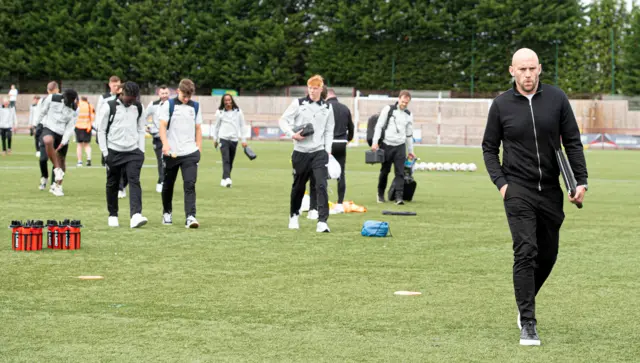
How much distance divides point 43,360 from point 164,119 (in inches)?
309

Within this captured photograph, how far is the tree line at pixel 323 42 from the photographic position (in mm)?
73312

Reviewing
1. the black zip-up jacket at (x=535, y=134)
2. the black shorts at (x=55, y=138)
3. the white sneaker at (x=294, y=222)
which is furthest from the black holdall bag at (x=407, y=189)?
the black zip-up jacket at (x=535, y=134)

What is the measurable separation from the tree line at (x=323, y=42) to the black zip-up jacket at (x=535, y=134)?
6576 cm

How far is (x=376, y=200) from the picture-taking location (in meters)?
19.5

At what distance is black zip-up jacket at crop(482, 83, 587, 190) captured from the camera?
23.2 feet

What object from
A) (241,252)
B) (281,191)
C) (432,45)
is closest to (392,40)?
(432,45)

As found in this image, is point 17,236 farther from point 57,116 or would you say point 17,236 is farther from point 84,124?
point 84,124

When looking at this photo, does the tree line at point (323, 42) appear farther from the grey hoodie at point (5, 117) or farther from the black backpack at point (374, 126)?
the black backpack at point (374, 126)

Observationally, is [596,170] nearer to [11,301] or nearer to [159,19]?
[11,301]

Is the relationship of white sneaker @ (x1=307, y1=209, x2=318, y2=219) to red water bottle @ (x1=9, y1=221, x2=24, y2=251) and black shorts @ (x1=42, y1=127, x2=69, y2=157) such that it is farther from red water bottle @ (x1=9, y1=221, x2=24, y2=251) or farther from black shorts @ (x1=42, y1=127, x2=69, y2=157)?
black shorts @ (x1=42, y1=127, x2=69, y2=157)

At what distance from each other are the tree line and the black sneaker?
6621 centimetres

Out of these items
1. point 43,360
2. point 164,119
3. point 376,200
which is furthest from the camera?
point 376,200

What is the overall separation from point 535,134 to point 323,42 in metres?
68.7

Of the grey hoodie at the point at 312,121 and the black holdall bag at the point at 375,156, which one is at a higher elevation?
the grey hoodie at the point at 312,121
